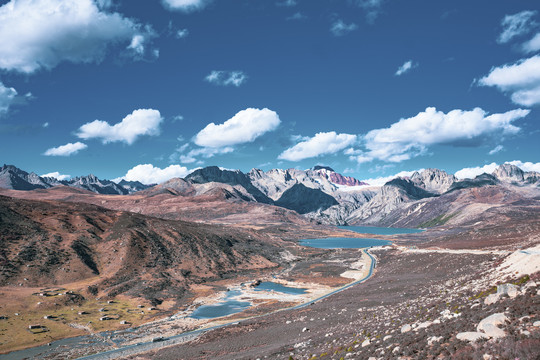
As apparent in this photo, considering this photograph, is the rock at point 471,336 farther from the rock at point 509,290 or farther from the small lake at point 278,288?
the small lake at point 278,288

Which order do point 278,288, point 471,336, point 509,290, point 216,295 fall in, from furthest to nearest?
1. point 278,288
2. point 216,295
3. point 509,290
4. point 471,336

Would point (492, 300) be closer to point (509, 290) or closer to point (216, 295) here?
point (509, 290)

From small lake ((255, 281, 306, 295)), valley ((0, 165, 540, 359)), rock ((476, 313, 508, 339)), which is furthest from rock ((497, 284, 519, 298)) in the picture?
small lake ((255, 281, 306, 295))

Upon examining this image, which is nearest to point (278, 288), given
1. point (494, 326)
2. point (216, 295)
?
point (216, 295)

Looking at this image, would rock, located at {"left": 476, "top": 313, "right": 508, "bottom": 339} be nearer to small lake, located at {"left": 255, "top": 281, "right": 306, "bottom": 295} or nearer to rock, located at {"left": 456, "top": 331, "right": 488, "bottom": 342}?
rock, located at {"left": 456, "top": 331, "right": 488, "bottom": 342}

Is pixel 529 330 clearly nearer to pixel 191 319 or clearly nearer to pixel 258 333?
pixel 258 333

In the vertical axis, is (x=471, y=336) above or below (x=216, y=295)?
above
